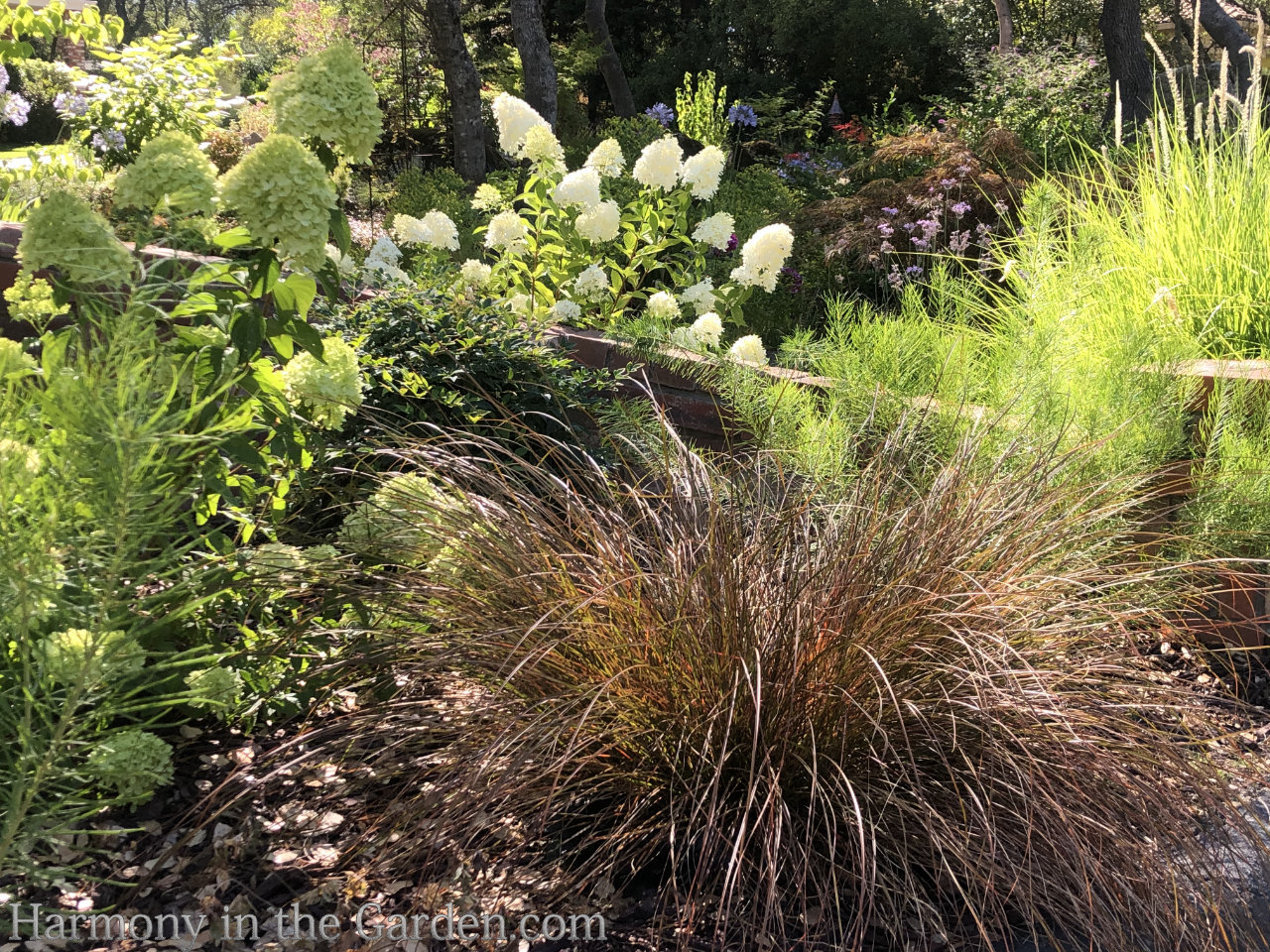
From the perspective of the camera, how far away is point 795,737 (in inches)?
76.2

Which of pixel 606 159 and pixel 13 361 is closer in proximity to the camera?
pixel 13 361

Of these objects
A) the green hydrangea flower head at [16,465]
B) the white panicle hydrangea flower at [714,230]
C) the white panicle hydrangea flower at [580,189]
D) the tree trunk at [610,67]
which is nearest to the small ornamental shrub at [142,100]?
the white panicle hydrangea flower at [580,189]

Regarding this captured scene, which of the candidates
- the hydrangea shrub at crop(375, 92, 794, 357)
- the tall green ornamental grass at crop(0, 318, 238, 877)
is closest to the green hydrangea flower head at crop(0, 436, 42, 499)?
Answer: the tall green ornamental grass at crop(0, 318, 238, 877)

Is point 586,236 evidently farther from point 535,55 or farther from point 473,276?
point 535,55

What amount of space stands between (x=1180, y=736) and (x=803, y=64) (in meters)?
15.4

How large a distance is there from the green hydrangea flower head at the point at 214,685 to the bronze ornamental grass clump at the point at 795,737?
8.0 inches

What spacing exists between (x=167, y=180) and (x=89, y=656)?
987 mm

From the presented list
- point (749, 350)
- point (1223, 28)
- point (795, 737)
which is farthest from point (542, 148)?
point (1223, 28)

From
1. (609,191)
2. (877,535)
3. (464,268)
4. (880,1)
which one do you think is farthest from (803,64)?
(877,535)

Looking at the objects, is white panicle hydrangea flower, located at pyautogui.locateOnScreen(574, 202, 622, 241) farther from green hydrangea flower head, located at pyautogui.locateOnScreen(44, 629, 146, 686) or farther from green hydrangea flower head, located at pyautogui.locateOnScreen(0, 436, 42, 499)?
green hydrangea flower head, located at pyautogui.locateOnScreen(44, 629, 146, 686)

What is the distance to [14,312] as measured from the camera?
7.89ft

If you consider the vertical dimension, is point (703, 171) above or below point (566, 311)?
above

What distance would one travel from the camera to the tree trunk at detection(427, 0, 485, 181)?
31.3 ft

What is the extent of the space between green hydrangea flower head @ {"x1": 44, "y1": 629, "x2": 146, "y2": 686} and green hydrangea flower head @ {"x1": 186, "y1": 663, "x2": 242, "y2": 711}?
22 centimetres
